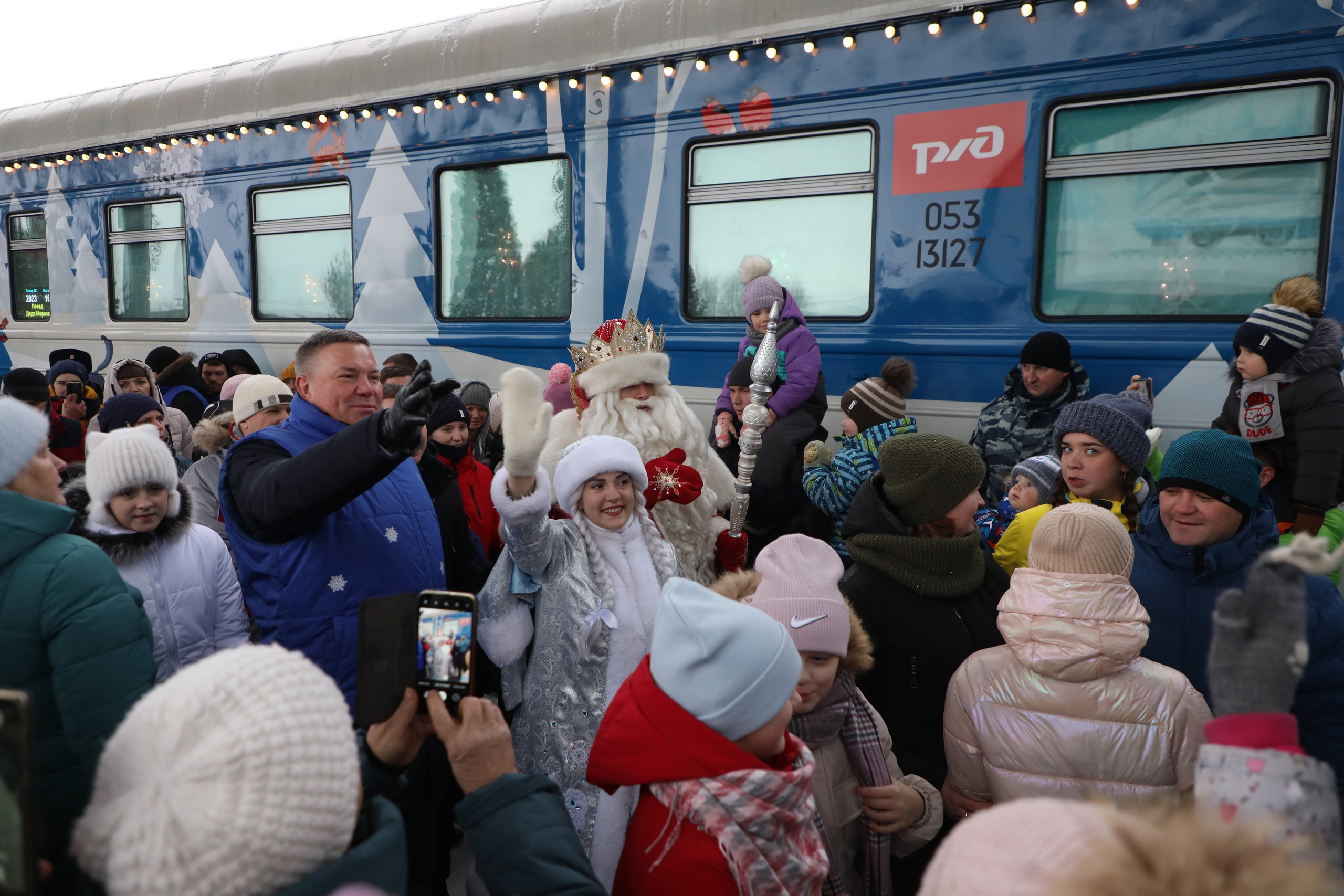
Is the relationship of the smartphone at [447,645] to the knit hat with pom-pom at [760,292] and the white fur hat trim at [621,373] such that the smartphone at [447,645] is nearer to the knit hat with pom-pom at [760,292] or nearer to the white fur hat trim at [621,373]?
the white fur hat trim at [621,373]

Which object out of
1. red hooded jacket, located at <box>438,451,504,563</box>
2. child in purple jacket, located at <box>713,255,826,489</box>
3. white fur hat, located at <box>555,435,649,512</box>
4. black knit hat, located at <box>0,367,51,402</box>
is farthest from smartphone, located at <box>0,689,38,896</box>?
black knit hat, located at <box>0,367,51,402</box>

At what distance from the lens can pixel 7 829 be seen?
0.92 metres

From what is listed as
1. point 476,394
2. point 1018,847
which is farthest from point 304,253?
point 1018,847

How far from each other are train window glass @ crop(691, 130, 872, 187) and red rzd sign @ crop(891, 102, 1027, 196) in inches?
9.1

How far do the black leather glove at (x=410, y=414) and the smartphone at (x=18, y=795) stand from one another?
1227 millimetres

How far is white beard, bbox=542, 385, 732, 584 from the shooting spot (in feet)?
12.0

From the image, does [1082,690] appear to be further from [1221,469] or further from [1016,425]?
[1016,425]

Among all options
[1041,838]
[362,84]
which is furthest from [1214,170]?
[362,84]

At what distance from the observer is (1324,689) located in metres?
2.07

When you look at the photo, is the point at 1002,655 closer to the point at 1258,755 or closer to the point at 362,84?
the point at 1258,755

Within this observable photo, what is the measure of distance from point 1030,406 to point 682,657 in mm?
3215

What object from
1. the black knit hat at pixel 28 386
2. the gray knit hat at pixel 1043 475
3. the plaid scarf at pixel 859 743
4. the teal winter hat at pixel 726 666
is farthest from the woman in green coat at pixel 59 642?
the black knit hat at pixel 28 386

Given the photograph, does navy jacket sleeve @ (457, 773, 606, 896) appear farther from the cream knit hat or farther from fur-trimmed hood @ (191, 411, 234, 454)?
fur-trimmed hood @ (191, 411, 234, 454)

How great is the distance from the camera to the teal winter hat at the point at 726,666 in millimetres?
1545
